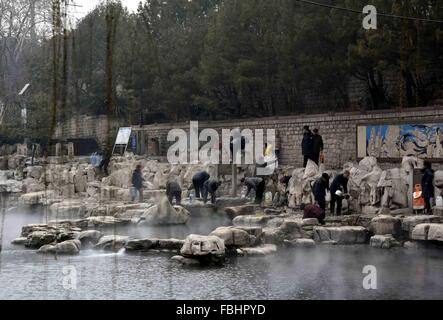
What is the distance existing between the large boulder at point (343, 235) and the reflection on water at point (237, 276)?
Answer: 0.38 m

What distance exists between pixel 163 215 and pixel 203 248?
5.61 m

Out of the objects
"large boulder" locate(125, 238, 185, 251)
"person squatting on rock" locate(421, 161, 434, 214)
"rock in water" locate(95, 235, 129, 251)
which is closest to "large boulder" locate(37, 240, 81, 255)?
"rock in water" locate(95, 235, 129, 251)

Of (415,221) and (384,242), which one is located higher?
(415,221)

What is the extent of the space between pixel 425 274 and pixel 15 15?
4522 cm

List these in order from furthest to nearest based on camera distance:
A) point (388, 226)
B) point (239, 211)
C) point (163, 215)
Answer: point (239, 211) < point (163, 215) < point (388, 226)

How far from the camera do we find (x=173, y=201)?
22.2m

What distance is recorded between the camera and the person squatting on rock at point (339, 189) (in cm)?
1830

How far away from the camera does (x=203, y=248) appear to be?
1380 centimetres

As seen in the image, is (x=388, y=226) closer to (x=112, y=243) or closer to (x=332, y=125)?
(x=112, y=243)

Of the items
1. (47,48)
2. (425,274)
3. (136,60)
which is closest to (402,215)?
(425,274)

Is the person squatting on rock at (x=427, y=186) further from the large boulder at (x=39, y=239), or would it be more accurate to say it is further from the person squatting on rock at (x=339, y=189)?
the large boulder at (x=39, y=239)

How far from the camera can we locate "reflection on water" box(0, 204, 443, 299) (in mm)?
11555

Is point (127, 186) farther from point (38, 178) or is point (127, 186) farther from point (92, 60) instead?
point (92, 60)

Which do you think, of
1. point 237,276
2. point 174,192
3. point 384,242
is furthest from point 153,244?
point 174,192
